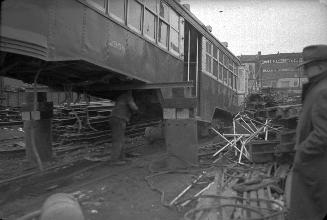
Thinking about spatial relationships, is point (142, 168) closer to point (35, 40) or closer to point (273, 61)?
point (35, 40)

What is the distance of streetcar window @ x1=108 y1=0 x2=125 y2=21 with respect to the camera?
756cm

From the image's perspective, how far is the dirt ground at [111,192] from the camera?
17.6 ft

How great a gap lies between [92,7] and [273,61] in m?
25.8

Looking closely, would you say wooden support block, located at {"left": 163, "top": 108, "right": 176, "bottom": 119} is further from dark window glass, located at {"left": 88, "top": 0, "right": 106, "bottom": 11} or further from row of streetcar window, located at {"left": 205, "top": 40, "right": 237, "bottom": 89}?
row of streetcar window, located at {"left": 205, "top": 40, "right": 237, "bottom": 89}

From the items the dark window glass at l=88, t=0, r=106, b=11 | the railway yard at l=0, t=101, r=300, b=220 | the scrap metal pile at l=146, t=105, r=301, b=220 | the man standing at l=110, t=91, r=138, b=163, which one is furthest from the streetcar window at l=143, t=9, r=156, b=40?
the scrap metal pile at l=146, t=105, r=301, b=220

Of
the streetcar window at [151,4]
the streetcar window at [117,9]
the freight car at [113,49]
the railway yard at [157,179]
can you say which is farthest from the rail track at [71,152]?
the streetcar window at [151,4]

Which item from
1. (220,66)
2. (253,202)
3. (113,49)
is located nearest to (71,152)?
(113,49)

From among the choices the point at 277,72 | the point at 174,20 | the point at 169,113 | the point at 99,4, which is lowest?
the point at 169,113

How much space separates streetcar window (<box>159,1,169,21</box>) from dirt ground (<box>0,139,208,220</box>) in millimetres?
3528

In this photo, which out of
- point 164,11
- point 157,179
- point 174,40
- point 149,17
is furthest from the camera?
point 174,40

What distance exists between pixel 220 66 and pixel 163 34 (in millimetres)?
5822

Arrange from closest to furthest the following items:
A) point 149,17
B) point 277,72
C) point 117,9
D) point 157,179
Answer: point 157,179 → point 117,9 → point 149,17 → point 277,72

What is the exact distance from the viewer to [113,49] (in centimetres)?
757

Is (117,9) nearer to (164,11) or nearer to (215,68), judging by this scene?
(164,11)
